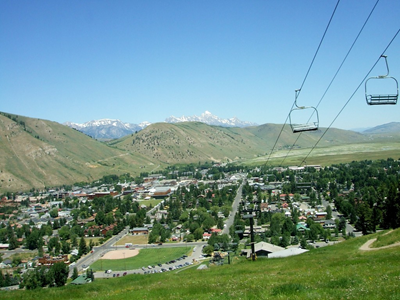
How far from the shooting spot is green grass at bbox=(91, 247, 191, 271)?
2004 inches

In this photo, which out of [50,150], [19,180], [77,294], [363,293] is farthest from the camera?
[50,150]

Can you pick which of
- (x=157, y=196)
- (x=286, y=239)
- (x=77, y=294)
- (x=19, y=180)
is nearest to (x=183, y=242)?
(x=286, y=239)

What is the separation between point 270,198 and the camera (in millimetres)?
93375

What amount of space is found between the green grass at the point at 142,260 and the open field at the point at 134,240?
7.57 m

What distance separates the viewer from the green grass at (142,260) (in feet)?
167

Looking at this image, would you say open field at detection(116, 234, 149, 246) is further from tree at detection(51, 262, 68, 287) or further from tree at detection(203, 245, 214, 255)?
tree at detection(51, 262, 68, 287)

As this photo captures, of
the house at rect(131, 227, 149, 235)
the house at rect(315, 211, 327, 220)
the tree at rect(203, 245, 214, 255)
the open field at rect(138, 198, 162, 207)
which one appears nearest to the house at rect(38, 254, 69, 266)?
the house at rect(131, 227, 149, 235)

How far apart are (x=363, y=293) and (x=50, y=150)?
19952 cm

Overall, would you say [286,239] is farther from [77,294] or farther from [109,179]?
[109,179]

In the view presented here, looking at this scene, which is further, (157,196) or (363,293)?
(157,196)

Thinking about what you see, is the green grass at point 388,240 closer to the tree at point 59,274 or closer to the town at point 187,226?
the town at point 187,226

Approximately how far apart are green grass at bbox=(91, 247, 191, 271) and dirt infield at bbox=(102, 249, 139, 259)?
1.30 metres

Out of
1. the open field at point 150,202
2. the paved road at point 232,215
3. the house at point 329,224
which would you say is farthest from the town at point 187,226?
the open field at point 150,202

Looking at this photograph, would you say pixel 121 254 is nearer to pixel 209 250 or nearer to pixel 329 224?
pixel 209 250
